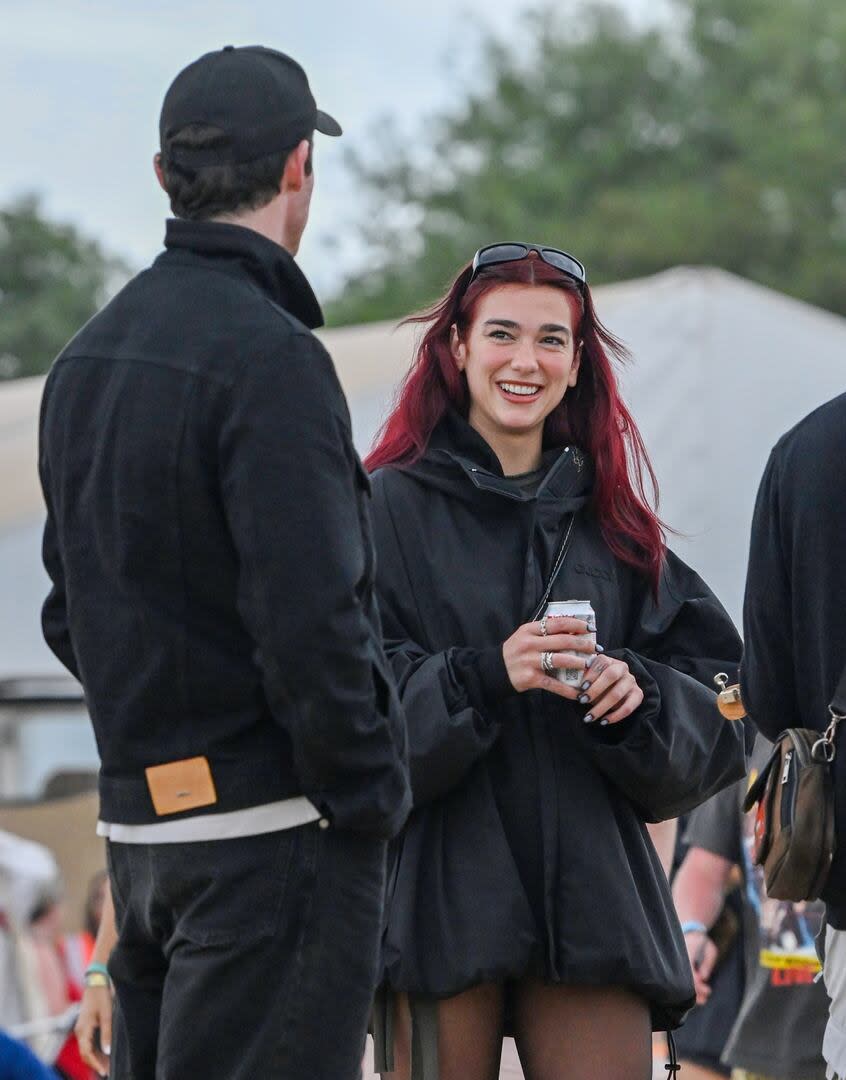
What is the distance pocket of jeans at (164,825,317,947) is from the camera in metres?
2.47

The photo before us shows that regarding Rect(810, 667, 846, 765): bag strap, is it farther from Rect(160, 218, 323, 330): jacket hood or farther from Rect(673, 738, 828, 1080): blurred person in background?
Rect(673, 738, 828, 1080): blurred person in background

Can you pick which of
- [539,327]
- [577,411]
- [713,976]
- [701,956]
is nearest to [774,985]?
[701,956]

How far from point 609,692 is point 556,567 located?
27 centimetres

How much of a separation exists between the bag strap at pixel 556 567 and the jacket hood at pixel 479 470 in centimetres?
3

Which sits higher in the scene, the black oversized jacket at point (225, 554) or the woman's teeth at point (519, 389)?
the woman's teeth at point (519, 389)

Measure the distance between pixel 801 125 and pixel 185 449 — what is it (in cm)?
3414

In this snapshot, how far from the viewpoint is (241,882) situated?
8.12ft

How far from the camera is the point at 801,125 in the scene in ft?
115

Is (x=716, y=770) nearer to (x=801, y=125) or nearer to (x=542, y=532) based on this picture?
(x=542, y=532)

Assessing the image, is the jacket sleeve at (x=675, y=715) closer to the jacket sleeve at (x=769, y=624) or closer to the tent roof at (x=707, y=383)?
the jacket sleeve at (x=769, y=624)

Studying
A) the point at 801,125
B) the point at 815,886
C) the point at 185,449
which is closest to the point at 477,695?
the point at 815,886

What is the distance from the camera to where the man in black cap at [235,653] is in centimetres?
244

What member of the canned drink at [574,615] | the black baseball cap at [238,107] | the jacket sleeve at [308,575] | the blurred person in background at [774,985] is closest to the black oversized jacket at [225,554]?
the jacket sleeve at [308,575]

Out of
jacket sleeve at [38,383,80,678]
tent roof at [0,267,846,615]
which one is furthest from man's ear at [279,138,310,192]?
tent roof at [0,267,846,615]
